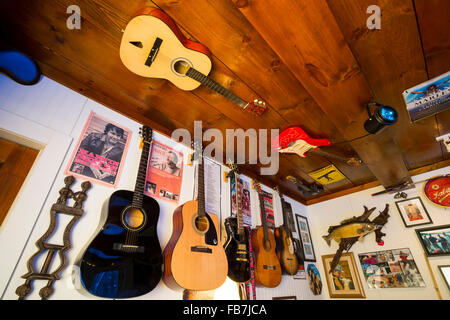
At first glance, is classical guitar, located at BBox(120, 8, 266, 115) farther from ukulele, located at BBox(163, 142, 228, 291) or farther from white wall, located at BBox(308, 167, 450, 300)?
white wall, located at BBox(308, 167, 450, 300)

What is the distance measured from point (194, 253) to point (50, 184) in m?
1.05

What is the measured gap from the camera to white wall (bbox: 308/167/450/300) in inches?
90.7

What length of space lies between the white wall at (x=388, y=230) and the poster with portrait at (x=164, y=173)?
108 inches

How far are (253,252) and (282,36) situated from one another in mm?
1962

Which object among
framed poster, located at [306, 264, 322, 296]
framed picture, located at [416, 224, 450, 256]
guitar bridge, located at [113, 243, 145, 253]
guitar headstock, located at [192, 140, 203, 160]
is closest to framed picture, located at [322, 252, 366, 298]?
framed poster, located at [306, 264, 322, 296]

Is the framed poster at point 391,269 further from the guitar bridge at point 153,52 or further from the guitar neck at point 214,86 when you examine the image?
the guitar bridge at point 153,52

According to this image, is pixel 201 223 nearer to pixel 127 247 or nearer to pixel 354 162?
pixel 127 247

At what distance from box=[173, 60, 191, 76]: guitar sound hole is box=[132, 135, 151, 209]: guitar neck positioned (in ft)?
2.20

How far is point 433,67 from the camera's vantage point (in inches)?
57.6

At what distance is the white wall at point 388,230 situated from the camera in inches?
90.7

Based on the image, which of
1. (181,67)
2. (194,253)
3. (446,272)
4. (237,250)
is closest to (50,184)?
(194,253)

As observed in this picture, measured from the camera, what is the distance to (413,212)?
8.71ft
